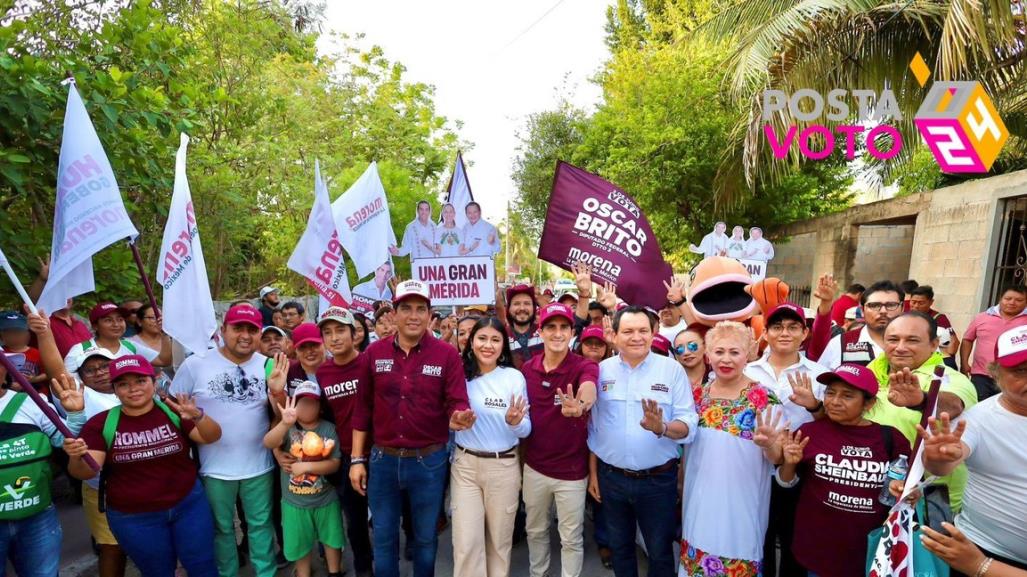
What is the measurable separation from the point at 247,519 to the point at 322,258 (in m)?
2.49

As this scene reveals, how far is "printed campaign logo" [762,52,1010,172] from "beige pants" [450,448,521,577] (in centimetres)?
801

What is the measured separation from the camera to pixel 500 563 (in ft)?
11.6

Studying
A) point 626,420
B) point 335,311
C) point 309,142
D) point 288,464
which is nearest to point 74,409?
point 288,464

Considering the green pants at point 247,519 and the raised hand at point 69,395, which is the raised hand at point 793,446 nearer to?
the green pants at point 247,519

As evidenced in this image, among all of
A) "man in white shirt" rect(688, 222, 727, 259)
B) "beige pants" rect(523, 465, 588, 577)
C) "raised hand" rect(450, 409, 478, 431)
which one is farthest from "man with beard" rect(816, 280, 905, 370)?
"man in white shirt" rect(688, 222, 727, 259)

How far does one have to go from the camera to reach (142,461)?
3209 mm

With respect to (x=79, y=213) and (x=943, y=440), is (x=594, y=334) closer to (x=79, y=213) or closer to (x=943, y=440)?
(x=943, y=440)

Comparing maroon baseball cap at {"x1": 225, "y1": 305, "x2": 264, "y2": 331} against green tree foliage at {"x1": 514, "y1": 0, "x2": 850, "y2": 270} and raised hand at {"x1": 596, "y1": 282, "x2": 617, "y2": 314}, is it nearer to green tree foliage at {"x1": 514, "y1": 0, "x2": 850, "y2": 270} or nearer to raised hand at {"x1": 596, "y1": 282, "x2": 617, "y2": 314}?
raised hand at {"x1": 596, "y1": 282, "x2": 617, "y2": 314}

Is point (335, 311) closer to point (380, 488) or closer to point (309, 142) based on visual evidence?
point (380, 488)

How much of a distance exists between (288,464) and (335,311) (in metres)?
1.08

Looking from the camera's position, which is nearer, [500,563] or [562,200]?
[500,563]

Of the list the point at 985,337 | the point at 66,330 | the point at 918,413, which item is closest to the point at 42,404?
the point at 66,330

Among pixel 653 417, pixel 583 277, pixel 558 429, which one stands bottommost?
pixel 558 429

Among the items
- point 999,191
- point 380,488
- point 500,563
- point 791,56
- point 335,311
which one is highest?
point 791,56
